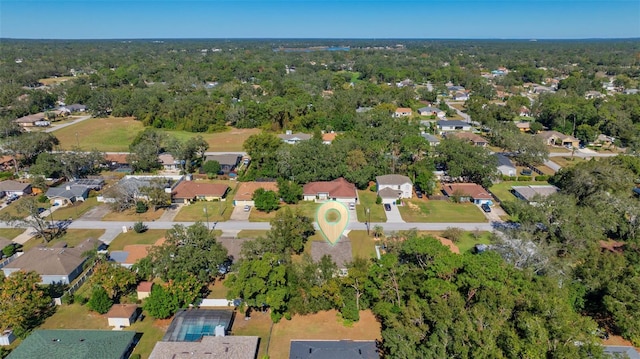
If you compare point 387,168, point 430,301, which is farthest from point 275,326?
point 387,168

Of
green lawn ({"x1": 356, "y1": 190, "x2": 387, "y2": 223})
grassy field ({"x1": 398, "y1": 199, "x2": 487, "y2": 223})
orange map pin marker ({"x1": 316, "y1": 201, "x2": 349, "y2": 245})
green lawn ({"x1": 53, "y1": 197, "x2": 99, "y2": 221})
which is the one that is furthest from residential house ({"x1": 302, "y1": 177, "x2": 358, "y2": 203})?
green lawn ({"x1": 53, "y1": 197, "x2": 99, "y2": 221})

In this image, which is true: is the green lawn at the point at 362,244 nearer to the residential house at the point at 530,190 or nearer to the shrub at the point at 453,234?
the shrub at the point at 453,234

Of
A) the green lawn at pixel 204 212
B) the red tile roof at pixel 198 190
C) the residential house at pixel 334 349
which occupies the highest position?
the red tile roof at pixel 198 190

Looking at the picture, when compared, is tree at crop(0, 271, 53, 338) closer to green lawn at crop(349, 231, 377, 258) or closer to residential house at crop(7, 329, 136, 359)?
residential house at crop(7, 329, 136, 359)

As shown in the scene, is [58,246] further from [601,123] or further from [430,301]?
[601,123]

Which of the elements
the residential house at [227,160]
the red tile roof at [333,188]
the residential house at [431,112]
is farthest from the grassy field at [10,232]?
the residential house at [431,112]
